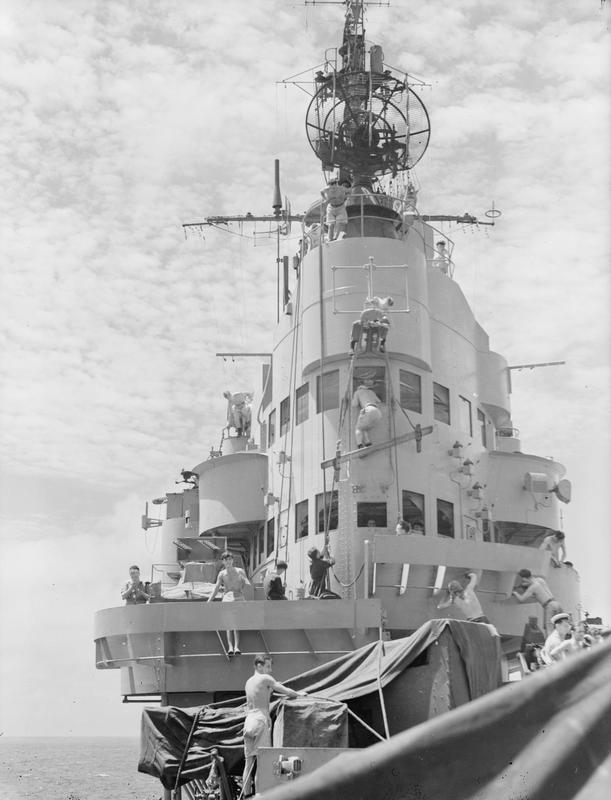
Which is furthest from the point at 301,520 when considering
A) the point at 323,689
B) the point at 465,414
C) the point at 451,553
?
the point at 323,689

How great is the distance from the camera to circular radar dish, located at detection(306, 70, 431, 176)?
22406 millimetres

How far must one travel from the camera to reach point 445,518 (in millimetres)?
18766

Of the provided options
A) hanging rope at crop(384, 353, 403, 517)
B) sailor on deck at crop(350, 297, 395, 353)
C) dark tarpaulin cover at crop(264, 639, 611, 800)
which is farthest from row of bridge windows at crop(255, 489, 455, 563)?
dark tarpaulin cover at crop(264, 639, 611, 800)

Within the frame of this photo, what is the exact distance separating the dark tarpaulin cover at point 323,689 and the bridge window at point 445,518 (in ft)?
26.9

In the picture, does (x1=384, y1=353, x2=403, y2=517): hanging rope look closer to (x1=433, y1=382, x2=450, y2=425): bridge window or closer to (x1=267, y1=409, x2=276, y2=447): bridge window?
(x1=433, y1=382, x2=450, y2=425): bridge window

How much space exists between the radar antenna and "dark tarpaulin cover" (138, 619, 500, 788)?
572 inches

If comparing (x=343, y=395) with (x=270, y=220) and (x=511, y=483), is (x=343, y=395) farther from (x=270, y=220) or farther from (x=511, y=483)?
(x=270, y=220)

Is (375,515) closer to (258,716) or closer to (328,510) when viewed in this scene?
(328,510)

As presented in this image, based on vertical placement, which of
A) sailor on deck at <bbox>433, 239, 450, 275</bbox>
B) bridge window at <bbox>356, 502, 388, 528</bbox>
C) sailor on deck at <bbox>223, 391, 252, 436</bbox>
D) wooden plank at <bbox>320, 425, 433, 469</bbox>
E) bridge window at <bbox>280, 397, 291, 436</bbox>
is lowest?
bridge window at <bbox>356, 502, 388, 528</bbox>

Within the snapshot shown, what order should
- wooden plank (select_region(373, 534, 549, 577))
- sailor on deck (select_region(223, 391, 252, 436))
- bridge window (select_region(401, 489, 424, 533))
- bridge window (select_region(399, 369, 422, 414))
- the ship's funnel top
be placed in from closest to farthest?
wooden plank (select_region(373, 534, 549, 577)) < bridge window (select_region(401, 489, 424, 533)) < bridge window (select_region(399, 369, 422, 414)) < sailor on deck (select_region(223, 391, 252, 436)) < the ship's funnel top

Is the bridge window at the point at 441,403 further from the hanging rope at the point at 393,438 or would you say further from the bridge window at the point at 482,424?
the bridge window at the point at 482,424

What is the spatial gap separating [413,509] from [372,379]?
2.50 m

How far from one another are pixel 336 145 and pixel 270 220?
6.18 m

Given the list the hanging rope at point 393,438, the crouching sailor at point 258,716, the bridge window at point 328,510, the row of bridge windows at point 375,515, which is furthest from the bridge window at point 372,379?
the crouching sailor at point 258,716
